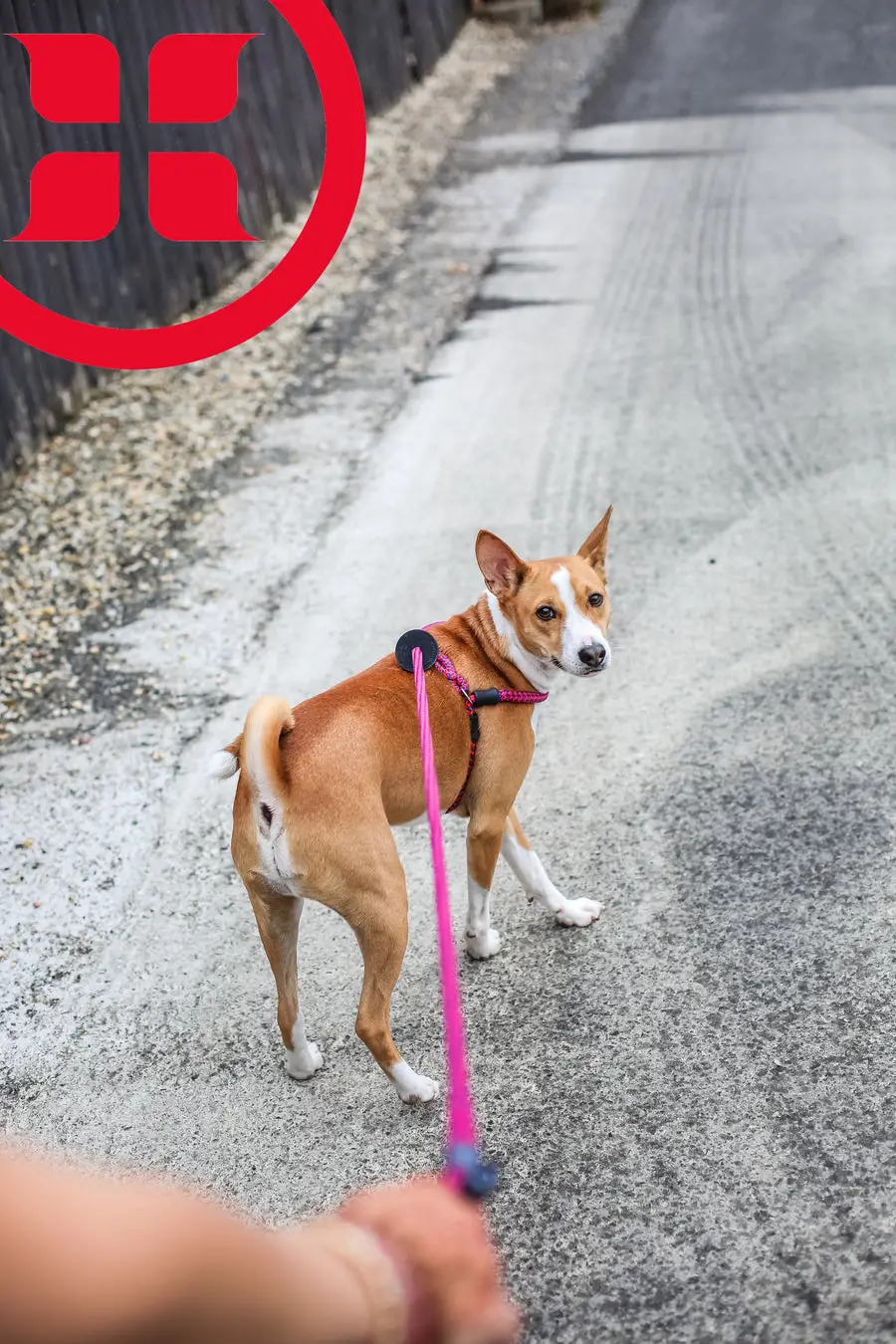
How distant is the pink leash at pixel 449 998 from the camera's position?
141 cm

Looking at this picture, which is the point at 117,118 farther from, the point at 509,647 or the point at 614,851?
the point at 614,851

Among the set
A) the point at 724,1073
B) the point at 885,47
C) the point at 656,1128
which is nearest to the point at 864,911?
the point at 724,1073

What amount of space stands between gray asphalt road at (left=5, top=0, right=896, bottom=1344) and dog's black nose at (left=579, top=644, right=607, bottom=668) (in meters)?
0.88

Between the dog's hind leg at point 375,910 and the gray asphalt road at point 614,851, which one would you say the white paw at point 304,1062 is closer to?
the gray asphalt road at point 614,851

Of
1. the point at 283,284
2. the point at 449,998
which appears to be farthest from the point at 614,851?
the point at 283,284

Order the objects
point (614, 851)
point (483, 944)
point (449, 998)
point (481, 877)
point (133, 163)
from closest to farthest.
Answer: point (449, 998) < point (481, 877) < point (483, 944) < point (614, 851) < point (133, 163)

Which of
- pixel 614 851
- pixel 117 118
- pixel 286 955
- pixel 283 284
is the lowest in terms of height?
pixel 614 851

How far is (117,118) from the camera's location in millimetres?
7633

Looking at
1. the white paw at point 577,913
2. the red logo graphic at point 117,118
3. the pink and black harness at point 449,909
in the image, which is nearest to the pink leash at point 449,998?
the pink and black harness at point 449,909

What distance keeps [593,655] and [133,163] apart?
6.07m

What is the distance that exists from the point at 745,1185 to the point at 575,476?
400 centimetres

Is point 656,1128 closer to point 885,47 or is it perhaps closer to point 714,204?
point 714,204

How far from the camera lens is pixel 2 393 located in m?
6.67

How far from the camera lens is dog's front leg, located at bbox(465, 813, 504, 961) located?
3330 millimetres
